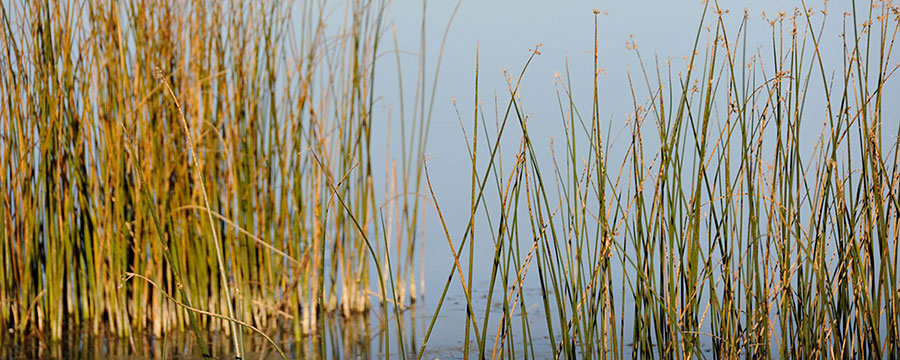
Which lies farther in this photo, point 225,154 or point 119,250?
point 225,154

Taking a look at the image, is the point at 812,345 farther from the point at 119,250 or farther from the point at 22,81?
the point at 22,81

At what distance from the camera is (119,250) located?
2619 mm

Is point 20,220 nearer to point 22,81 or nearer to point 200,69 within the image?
point 22,81

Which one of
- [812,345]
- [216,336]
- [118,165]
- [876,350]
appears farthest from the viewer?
[216,336]

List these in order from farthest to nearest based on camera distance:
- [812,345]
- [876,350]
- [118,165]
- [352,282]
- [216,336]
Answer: [352,282]
[216,336]
[118,165]
[812,345]
[876,350]

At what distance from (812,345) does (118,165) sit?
1878mm

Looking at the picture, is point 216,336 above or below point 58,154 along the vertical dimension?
below

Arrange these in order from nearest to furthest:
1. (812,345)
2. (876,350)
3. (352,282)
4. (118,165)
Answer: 1. (876,350)
2. (812,345)
3. (118,165)
4. (352,282)

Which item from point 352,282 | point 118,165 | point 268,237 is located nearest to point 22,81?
point 118,165

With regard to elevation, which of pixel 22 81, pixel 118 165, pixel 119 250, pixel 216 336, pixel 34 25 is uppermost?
pixel 34 25

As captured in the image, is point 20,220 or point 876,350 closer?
point 876,350

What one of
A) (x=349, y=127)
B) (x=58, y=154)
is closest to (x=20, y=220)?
(x=58, y=154)

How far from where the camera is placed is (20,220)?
105 inches

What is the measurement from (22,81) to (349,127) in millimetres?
968
